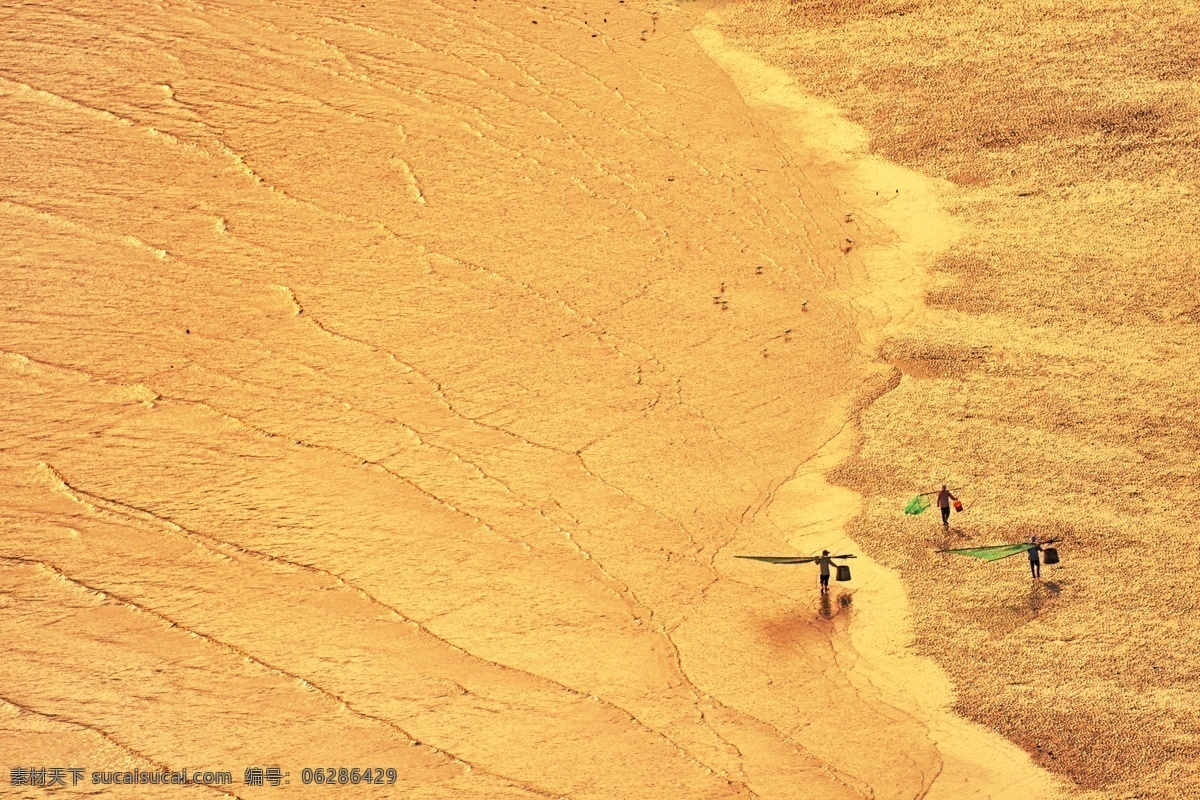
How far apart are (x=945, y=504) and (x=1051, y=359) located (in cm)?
255

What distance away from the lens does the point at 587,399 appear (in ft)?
37.8

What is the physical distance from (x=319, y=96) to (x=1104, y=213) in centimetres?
783

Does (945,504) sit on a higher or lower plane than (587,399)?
higher

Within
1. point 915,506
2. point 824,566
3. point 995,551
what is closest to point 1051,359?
point 915,506

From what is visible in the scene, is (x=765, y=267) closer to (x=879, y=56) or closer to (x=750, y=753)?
(x=879, y=56)

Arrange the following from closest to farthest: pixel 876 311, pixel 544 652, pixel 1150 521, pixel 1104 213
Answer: pixel 544 652 < pixel 1150 521 < pixel 876 311 < pixel 1104 213

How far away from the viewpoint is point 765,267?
13188mm

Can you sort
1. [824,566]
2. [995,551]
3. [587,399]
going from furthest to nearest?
[587,399], [995,551], [824,566]

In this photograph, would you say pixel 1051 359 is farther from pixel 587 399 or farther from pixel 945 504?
pixel 587 399

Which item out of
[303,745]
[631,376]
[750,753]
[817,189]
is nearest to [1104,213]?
[817,189]

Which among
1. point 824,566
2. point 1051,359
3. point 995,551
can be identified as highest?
point 1051,359

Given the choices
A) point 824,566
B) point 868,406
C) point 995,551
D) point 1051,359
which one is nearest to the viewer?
point 824,566

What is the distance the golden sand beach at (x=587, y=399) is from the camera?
8.84 m

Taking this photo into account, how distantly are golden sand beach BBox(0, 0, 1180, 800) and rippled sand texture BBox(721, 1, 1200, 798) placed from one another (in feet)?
0.13
